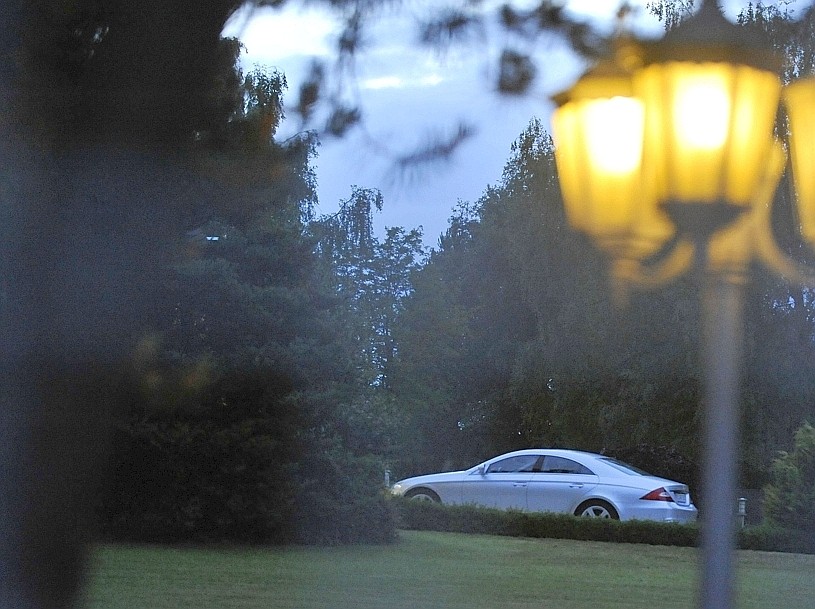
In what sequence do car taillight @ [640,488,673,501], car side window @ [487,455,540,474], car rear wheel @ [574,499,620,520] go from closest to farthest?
car taillight @ [640,488,673,501] → car rear wheel @ [574,499,620,520] → car side window @ [487,455,540,474]

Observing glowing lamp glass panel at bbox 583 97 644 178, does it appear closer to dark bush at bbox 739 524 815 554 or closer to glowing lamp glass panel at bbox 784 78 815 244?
glowing lamp glass panel at bbox 784 78 815 244

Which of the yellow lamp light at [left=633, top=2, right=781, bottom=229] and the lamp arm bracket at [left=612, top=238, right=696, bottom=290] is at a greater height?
the yellow lamp light at [left=633, top=2, right=781, bottom=229]

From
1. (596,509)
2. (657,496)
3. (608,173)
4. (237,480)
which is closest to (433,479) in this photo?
(596,509)

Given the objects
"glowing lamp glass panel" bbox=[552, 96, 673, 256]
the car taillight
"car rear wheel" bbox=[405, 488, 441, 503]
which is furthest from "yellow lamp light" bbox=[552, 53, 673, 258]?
"car rear wheel" bbox=[405, 488, 441, 503]

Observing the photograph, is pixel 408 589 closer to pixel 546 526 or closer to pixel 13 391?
pixel 13 391

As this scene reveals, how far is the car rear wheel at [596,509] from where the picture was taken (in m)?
14.2

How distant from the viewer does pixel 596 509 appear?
14.3 meters

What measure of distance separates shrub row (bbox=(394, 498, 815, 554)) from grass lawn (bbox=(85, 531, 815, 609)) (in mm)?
1346

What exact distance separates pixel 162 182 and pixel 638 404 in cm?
2143

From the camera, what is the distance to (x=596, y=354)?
81.2ft

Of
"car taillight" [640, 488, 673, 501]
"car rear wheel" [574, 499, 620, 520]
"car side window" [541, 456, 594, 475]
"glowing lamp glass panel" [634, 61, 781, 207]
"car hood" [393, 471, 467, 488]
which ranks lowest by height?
"car rear wheel" [574, 499, 620, 520]

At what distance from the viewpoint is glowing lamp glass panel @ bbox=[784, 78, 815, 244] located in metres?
3.91

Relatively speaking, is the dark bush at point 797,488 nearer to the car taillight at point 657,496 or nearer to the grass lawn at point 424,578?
the car taillight at point 657,496

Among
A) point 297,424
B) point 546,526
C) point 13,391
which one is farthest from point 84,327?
point 546,526
